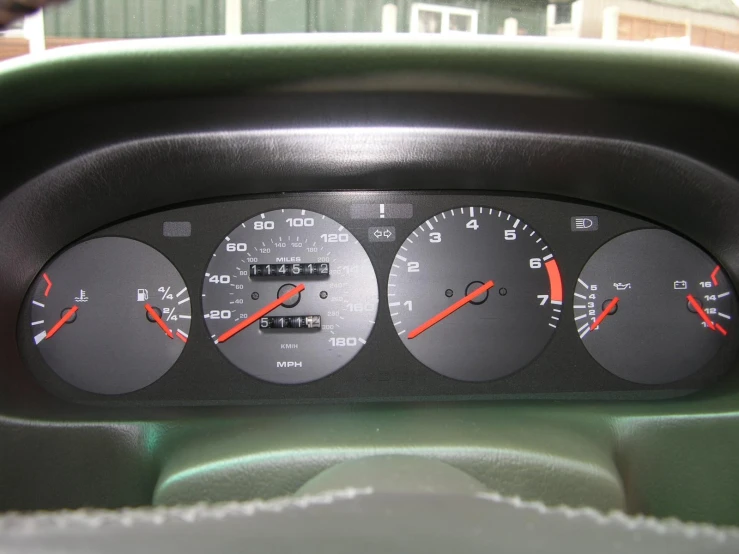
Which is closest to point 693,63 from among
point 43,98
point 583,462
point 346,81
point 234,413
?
point 346,81

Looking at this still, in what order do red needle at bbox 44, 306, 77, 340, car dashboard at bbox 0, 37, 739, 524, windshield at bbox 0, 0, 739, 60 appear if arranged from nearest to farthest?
car dashboard at bbox 0, 37, 739, 524, windshield at bbox 0, 0, 739, 60, red needle at bbox 44, 306, 77, 340

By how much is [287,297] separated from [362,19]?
888 millimetres

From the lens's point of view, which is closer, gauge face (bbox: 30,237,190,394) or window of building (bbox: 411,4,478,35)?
window of building (bbox: 411,4,478,35)

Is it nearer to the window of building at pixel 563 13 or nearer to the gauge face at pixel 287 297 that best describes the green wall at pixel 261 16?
the window of building at pixel 563 13

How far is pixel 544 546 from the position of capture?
2.56ft

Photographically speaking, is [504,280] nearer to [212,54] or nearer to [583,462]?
[583,462]

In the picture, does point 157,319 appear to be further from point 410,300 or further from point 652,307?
point 652,307

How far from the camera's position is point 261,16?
6.18 ft

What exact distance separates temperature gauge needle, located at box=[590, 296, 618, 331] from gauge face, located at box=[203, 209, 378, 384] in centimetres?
70

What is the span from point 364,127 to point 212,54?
534 mm

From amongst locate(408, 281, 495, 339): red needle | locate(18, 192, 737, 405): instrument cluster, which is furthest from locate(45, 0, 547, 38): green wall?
locate(408, 281, 495, 339): red needle

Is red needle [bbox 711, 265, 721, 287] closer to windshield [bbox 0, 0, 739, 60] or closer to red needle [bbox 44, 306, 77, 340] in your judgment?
windshield [bbox 0, 0, 739, 60]

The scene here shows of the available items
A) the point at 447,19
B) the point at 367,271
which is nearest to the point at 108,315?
the point at 367,271

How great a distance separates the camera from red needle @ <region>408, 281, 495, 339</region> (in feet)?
7.98
